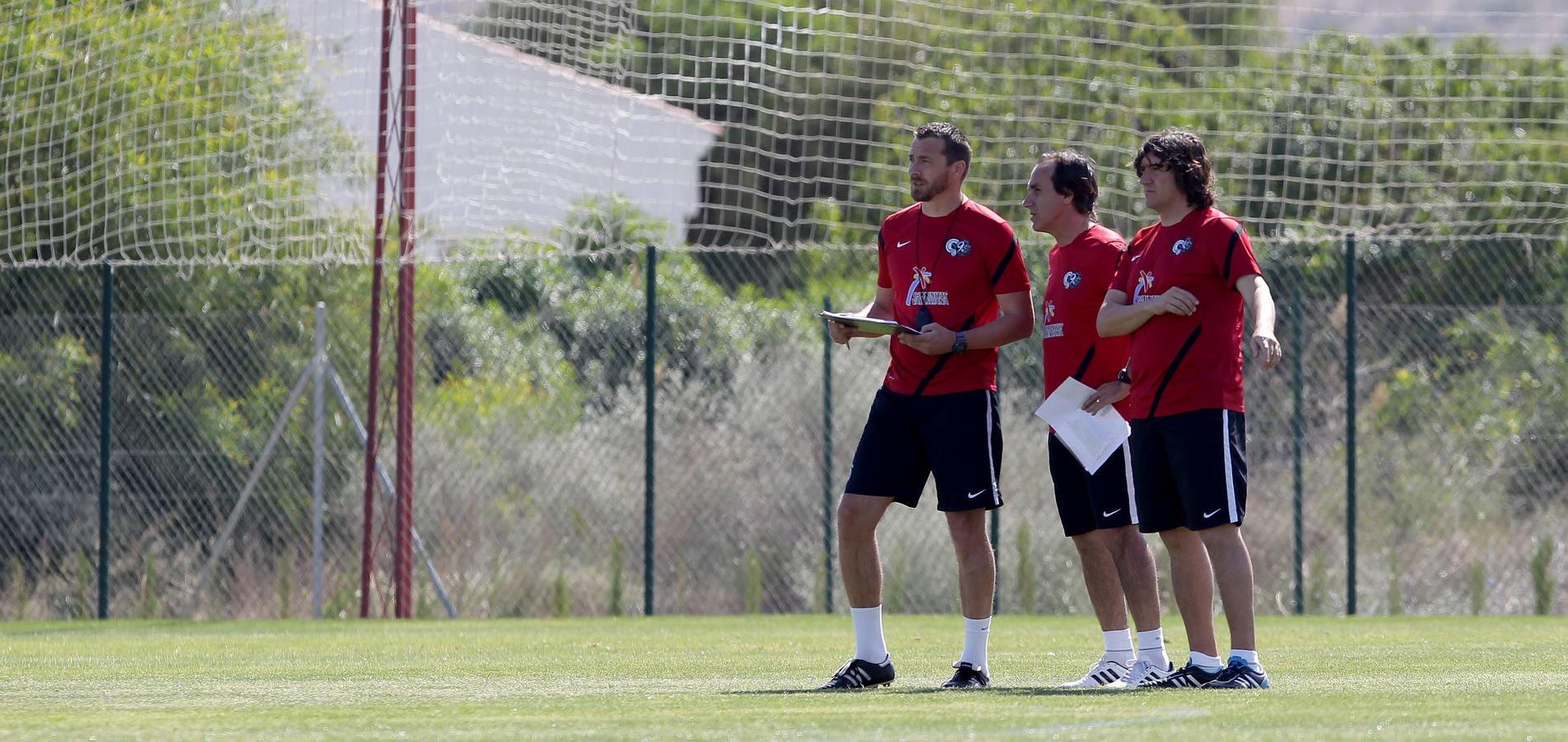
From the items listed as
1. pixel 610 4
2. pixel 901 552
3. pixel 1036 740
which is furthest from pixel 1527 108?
pixel 1036 740

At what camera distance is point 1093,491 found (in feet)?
20.3

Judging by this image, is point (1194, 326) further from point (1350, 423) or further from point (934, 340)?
point (1350, 423)

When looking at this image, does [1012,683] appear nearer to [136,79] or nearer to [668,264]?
[136,79]

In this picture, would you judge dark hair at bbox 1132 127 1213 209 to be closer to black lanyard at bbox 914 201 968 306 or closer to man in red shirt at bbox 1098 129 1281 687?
man in red shirt at bbox 1098 129 1281 687

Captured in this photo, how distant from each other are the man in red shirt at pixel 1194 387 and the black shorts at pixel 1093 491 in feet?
0.53

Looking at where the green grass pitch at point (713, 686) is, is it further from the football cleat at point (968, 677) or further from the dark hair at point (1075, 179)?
the dark hair at point (1075, 179)

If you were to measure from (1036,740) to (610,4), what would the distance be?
8.70 meters

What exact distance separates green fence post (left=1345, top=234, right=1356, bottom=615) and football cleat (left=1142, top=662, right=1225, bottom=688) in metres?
6.39

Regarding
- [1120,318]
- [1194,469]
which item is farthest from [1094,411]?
[1194,469]

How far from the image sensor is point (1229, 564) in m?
5.80

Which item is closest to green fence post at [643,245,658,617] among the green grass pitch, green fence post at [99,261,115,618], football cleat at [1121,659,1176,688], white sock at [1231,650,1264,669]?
the green grass pitch

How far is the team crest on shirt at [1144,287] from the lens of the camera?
232 inches

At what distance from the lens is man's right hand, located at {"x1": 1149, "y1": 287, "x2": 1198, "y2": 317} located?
5.76 metres

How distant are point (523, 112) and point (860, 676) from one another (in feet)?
23.3
